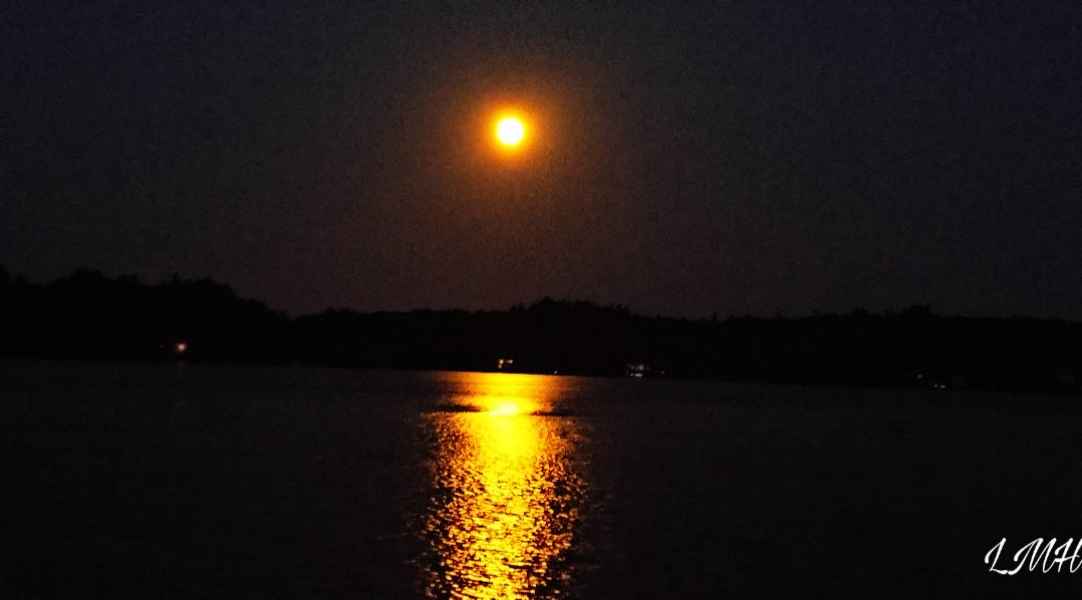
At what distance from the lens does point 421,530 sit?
30.0 m

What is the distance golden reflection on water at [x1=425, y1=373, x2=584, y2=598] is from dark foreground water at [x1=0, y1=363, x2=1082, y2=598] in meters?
0.11

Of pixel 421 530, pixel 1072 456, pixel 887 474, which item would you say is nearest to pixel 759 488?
pixel 887 474

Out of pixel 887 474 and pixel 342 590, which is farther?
pixel 887 474

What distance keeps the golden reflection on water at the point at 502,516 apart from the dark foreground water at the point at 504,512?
11 centimetres

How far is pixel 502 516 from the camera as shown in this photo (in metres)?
32.6

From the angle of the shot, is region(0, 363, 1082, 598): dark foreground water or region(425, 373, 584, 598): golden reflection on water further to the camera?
region(0, 363, 1082, 598): dark foreground water

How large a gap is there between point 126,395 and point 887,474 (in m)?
80.2

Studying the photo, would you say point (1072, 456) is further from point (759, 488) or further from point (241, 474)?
point (241, 474)

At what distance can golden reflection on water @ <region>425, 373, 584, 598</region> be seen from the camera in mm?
23812
